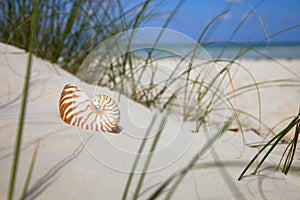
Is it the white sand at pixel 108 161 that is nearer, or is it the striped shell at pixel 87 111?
the white sand at pixel 108 161

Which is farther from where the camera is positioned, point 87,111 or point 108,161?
point 87,111

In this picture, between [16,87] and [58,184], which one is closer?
[58,184]

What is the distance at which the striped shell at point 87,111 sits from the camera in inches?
54.1

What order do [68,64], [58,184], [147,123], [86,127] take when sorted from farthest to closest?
[68,64], [147,123], [86,127], [58,184]

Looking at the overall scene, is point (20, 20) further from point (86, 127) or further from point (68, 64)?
point (86, 127)

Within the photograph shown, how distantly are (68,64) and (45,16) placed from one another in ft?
1.67

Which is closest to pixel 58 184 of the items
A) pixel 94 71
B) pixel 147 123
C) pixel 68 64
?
pixel 147 123

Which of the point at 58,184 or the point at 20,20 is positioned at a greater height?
the point at 58,184

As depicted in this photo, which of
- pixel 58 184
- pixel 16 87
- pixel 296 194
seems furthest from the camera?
pixel 16 87

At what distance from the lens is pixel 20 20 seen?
2.86m

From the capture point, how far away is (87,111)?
1.40 m

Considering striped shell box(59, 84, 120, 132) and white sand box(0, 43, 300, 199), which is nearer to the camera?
white sand box(0, 43, 300, 199)

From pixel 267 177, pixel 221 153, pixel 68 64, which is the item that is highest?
pixel 267 177

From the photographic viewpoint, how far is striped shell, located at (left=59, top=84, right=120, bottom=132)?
137 cm
